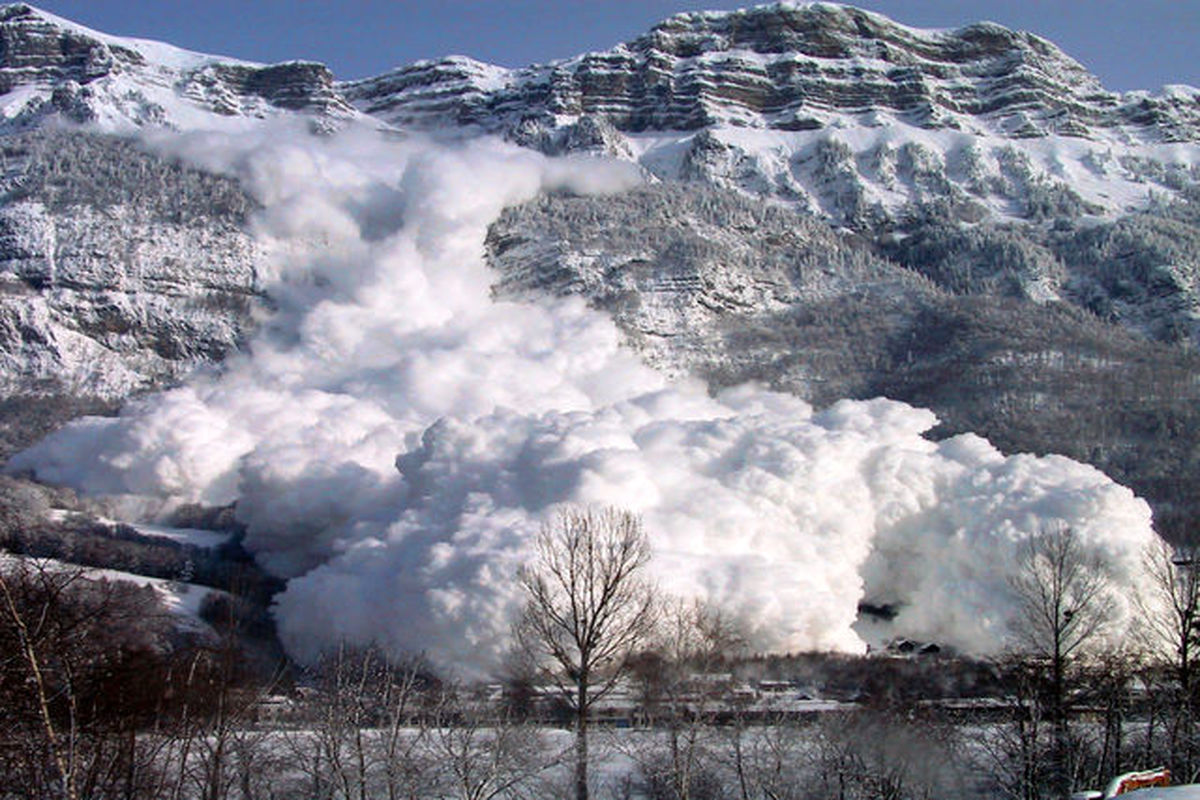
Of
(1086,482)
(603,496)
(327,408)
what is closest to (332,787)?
(603,496)

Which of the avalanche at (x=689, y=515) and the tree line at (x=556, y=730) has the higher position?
the avalanche at (x=689, y=515)

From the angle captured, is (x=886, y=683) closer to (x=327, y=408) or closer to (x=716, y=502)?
(x=716, y=502)

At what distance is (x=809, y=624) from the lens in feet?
360

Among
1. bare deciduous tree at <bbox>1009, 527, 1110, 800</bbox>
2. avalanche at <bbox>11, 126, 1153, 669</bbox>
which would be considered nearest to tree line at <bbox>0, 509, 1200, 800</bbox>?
bare deciduous tree at <bbox>1009, 527, 1110, 800</bbox>

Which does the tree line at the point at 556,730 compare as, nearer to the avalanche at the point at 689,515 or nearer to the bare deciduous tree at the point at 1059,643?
the bare deciduous tree at the point at 1059,643

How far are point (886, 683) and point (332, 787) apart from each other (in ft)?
188

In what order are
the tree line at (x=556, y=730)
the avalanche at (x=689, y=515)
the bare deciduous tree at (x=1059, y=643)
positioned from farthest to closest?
the avalanche at (x=689, y=515) < the bare deciduous tree at (x=1059, y=643) < the tree line at (x=556, y=730)

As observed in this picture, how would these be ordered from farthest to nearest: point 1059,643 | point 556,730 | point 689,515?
1. point 689,515
2. point 556,730
3. point 1059,643

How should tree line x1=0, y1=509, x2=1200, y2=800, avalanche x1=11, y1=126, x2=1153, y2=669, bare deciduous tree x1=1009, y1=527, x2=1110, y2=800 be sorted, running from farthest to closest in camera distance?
avalanche x1=11, y1=126, x2=1153, y2=669 < bare deciduous tree x1=1009, y1=527, x2=1110, y2=800 < tree line x1=0, y1=509, x2=1200, y2=800

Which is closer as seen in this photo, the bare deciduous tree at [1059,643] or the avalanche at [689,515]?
the bare deciduous tree at [1059,643]

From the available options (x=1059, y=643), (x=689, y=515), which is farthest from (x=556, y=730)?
(x=689, y=515)

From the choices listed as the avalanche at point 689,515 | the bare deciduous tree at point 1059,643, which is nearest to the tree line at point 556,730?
the bare deciduous tree at point 1059,643

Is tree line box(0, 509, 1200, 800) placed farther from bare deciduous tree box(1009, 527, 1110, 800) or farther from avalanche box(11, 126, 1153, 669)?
avalanche box(11, 126, 1153, 669)

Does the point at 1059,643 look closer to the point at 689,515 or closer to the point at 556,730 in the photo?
the point at 556,730
